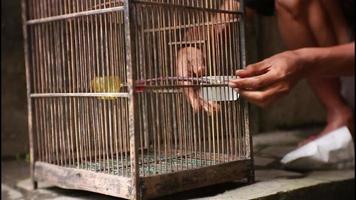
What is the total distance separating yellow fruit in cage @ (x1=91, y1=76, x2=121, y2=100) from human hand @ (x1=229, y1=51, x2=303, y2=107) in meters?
0.28

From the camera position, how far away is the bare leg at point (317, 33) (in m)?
1.61

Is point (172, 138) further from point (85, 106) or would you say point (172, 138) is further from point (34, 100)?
point (34, 100)

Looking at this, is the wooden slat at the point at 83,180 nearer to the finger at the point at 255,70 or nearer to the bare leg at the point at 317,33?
the finger at the point at 255,70

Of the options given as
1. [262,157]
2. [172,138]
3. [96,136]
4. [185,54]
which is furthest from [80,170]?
[262,157]

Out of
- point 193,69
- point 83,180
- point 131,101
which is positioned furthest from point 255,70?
point 83,180

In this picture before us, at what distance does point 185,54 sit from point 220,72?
0.12 metres

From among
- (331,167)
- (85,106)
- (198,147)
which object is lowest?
(331,167)

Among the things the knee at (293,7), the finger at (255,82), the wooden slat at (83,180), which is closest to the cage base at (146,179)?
the wooden slat at (83,180)

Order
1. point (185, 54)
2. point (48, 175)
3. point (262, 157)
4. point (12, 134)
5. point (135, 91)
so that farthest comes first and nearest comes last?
1. point (12, 134)
2. point (262, 157)
3. point (48, 175)
4. point (185, 54)
5. point (135, 91)

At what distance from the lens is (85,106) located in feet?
4.50

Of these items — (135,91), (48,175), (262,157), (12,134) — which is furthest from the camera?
(12,134)

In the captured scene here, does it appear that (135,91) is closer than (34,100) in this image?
Yes

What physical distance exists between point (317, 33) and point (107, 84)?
2.30ft

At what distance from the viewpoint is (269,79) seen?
1.16 m
